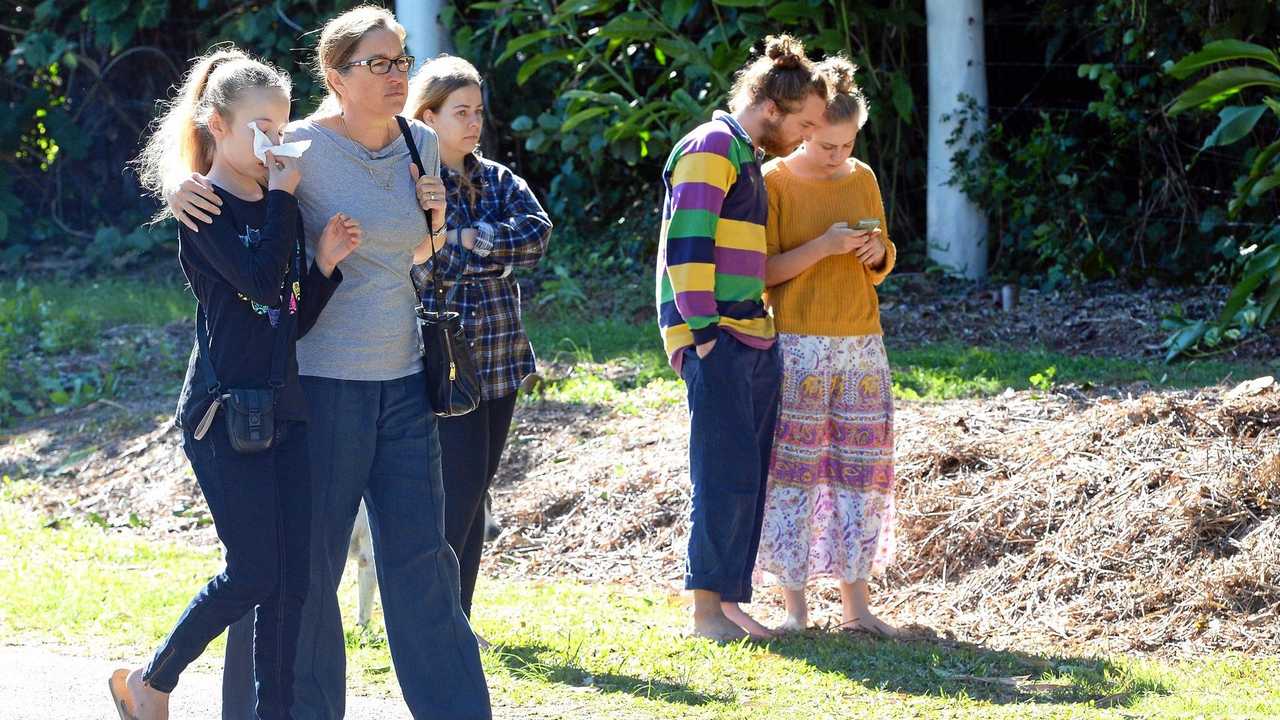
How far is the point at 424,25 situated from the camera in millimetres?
12500

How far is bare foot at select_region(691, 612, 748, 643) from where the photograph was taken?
5.32 meters

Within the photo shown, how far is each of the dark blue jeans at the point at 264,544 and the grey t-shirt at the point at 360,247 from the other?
21 centimetres

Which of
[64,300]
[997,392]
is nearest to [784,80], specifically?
[997,392]

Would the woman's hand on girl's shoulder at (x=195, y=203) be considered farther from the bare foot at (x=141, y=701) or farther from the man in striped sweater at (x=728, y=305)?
the man in striped sweater at (x=728, y=305)

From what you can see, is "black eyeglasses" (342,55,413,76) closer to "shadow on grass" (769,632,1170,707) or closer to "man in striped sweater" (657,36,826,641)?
"man in striped sweater" (657,36,826,641)

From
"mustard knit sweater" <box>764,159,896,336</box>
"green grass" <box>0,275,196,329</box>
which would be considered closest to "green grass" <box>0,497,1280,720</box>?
"mustard knit sweater" <box>764,159,896,336</box>

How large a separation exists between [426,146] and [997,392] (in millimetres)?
4861

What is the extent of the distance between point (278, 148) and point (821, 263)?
2241 millimetres

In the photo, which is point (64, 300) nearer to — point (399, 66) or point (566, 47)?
point (566, 47)

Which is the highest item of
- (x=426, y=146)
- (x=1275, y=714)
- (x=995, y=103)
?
(x=995, y=103)

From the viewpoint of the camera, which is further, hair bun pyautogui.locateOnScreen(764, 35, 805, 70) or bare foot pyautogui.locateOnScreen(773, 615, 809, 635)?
bare foot pyautogui.locateOnScreen(773, 615, 809, 635)

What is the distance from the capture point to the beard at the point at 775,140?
5203 mm

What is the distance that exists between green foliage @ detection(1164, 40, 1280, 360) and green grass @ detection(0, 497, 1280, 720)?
4.06 meters

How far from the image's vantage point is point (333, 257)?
3.74m
